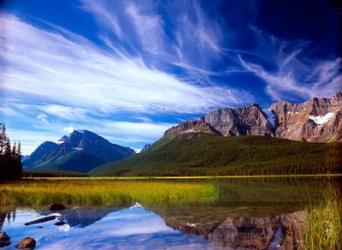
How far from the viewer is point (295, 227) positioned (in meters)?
18.0

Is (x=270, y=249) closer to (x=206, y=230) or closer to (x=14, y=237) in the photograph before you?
(x=206, y=230)

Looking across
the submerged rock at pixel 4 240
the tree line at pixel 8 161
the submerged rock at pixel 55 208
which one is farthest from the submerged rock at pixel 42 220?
the tree line at pixel 8 161

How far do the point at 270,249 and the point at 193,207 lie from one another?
542 inches

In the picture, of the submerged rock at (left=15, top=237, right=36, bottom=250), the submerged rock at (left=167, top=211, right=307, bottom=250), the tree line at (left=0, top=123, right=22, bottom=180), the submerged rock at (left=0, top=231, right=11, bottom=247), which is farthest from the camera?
the tree line at (left=0, top=123, right=22, bottom=180)

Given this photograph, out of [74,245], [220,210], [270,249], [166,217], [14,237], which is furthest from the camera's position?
[220,210]

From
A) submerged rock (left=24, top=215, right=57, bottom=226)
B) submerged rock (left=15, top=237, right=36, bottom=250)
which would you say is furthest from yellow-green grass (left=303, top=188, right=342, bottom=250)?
submerged rock (left=24, top=215, right=57, bottom=226)

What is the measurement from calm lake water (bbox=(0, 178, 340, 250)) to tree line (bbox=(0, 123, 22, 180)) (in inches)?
2108

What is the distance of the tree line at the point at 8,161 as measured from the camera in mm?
76988

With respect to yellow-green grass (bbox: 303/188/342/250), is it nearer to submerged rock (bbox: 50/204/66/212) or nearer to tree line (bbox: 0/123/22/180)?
submerged rock (bbox: 50/204/66/212)

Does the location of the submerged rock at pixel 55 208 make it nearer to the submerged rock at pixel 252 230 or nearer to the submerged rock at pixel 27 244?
the submerged rock at pixel 252 230

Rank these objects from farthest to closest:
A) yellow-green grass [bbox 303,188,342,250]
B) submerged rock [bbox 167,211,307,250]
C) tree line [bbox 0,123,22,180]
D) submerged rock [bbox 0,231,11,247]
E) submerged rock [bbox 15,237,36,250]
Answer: tree line [bbox 0,123,22,180] < submerged rock [bbox 167,211,307,250] < submerged rock [bbox 0,231,11,247] < submerged rock [bbox 15,237,36,250] < yellow-green grass [bbox 303,188,342,250]

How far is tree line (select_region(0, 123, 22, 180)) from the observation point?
253 feet

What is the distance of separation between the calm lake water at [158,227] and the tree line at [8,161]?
5354cm

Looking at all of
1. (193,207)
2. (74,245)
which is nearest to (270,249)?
(74,245)
